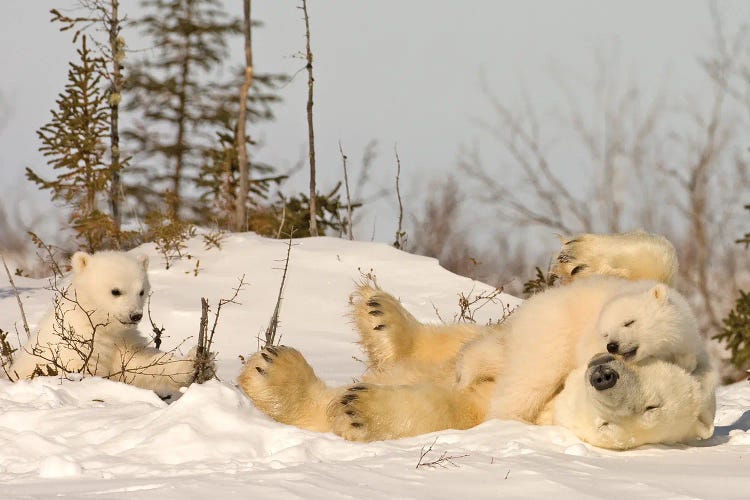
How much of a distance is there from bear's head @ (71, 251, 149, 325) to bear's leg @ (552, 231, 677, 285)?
2.97 m

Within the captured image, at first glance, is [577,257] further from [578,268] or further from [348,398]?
[348,398]

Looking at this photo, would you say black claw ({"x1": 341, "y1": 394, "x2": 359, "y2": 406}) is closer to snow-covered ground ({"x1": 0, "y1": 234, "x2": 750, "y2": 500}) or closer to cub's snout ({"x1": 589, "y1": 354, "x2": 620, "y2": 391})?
snow-covered ground ({"x1": 0, "y1": 234, "x2": 750, "y2": 500})

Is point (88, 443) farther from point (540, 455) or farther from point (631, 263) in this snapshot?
point (631, 263)

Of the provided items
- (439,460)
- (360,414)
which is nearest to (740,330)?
(360,414)

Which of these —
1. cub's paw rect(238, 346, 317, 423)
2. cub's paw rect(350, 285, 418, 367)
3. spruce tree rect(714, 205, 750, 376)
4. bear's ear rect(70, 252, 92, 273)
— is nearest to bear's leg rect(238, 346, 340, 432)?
cub's paw rect(238, 346, 317, 423)

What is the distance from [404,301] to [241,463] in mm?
7184

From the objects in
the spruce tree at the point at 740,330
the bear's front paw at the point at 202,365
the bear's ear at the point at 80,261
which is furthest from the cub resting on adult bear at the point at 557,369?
the spruce tree at the point at 740,330

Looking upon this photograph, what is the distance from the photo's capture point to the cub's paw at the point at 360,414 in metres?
3.33

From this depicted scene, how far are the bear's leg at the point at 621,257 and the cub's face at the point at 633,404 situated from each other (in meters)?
0.66

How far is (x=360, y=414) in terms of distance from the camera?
334 cm

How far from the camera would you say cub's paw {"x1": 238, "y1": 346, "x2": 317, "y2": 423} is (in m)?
3.70

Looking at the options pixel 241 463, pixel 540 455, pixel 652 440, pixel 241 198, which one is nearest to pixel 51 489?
pixel 241 463

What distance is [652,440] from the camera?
3.18 meters

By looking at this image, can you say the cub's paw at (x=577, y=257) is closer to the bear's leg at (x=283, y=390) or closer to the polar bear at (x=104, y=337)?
the bear's leg at (x=283, y=390)
